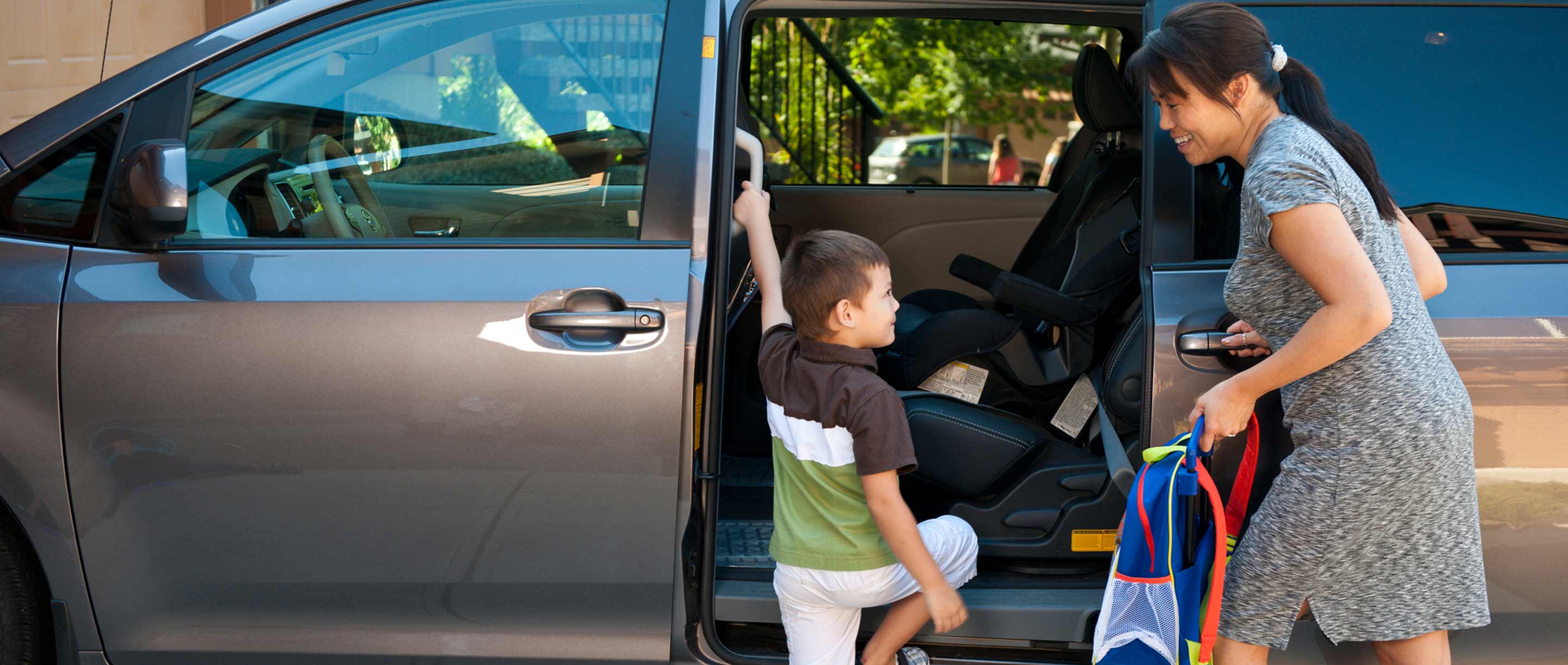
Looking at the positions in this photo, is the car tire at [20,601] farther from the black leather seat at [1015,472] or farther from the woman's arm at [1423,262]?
the woman's arm at [1423,262]

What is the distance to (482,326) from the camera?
2070 mm

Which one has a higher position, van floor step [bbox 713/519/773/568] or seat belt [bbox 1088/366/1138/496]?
seat belt [bbox 1088/366/1138/496]

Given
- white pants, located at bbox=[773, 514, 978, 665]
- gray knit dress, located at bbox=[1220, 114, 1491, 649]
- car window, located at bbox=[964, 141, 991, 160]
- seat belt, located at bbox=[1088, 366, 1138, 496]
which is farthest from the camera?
car window, located at bbox=[964, 141, 991, 160]

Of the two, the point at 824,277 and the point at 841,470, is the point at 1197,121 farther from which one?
the point at 841,470

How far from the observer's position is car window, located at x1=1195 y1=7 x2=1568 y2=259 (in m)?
2.14

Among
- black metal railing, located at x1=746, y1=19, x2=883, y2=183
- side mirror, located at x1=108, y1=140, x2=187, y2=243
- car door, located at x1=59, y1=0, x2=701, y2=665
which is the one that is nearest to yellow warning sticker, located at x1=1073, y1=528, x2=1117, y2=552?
car door, located at x1=59, y1=0, x2=701, y2=665

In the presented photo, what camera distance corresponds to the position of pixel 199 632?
2160mm

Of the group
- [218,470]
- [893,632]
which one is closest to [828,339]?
[893,632]

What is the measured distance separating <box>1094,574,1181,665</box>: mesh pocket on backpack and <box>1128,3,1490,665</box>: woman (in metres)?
0.15

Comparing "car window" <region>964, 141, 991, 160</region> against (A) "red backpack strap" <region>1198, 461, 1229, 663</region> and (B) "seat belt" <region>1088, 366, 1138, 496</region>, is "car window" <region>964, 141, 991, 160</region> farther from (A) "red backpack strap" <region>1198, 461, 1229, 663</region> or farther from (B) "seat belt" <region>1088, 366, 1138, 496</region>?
(A) "red backpack strap" <region>1198, 461, 1229, 663</region>

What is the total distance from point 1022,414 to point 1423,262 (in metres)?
1.09

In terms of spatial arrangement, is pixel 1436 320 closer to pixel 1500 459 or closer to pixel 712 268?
pixel 1500 459

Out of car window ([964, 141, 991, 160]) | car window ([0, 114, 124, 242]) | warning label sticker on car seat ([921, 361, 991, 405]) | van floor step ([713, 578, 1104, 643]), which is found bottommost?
van floor step ([713, 578, 1104, 643])

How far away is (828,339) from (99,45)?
5027mm
